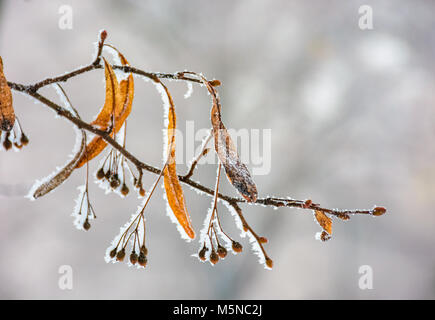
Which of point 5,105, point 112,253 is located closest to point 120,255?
point 112,253

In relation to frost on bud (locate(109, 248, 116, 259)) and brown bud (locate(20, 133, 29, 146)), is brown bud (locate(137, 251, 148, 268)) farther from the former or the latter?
brown bud (locate(20, 133, 29, 146))

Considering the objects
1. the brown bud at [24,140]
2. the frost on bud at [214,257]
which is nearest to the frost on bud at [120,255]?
the frost on bud at [214,257]

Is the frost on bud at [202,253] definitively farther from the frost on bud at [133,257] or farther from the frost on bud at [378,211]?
the frost on bud at [378,211]

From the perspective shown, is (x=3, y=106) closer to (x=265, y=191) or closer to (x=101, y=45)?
(x=101, y=45)

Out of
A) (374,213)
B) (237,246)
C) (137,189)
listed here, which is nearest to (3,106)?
(137,189)

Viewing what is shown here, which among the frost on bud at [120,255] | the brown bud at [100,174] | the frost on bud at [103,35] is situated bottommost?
the frost on bud at [120,255]

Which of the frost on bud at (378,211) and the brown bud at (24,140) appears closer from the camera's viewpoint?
the frost on bud at (378,211)

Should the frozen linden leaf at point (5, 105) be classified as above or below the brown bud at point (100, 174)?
above

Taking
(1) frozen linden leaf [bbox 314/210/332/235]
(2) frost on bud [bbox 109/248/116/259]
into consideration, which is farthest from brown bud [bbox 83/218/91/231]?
(1) frozen linden leaf [bbox 314/210/332/235]
